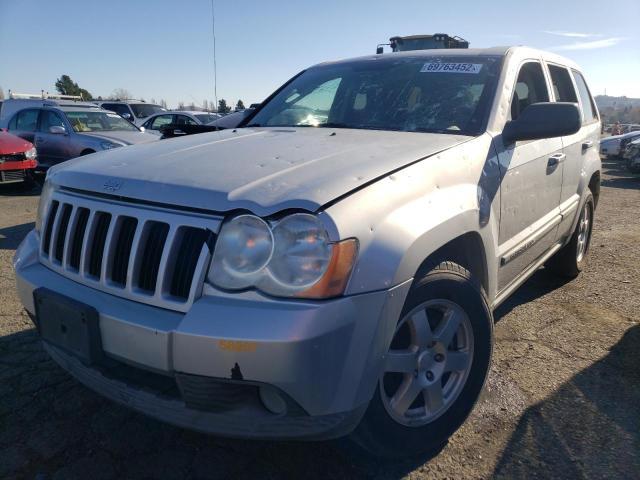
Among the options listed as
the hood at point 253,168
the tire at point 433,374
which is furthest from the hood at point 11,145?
the tire at point 433,374

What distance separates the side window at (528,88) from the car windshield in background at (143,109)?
15766 millimetres

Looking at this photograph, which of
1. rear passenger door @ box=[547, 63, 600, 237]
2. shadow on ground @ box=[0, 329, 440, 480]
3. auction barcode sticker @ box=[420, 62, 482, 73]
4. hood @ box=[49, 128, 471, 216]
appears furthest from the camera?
rear passenger door @ box=[547, 63, 600, 237]

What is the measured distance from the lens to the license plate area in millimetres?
1827

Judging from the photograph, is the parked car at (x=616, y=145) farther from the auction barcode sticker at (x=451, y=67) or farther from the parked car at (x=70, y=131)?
the auction barcode sticker at (x=451, y=67)

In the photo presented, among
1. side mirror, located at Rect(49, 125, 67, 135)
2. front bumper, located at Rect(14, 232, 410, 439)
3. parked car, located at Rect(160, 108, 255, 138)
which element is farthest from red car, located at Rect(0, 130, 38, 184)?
front bumper, located at Rect(14, 232, 410, 439)

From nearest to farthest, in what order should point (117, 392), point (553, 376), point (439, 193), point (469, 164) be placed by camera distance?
point (117, 392) → point (439, 193) → point (469, 164) → point (553, 376)

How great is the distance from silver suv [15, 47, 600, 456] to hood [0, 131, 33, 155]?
8.14 m

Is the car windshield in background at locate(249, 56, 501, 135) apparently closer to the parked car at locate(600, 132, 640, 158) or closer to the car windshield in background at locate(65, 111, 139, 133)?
the car windshield in background at locate(65, 111, 139, 133)

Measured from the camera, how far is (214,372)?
5.25ft

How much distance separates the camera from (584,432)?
234cm

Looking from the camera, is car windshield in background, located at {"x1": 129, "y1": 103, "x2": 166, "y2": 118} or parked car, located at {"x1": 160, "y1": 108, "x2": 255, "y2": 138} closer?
parked car, located at {"x1": 160, "y1": 108, "x2": 255, "y2": 138}

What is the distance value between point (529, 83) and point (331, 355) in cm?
251

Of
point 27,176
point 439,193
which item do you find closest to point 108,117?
point 27,176

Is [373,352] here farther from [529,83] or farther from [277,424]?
[529,83]
